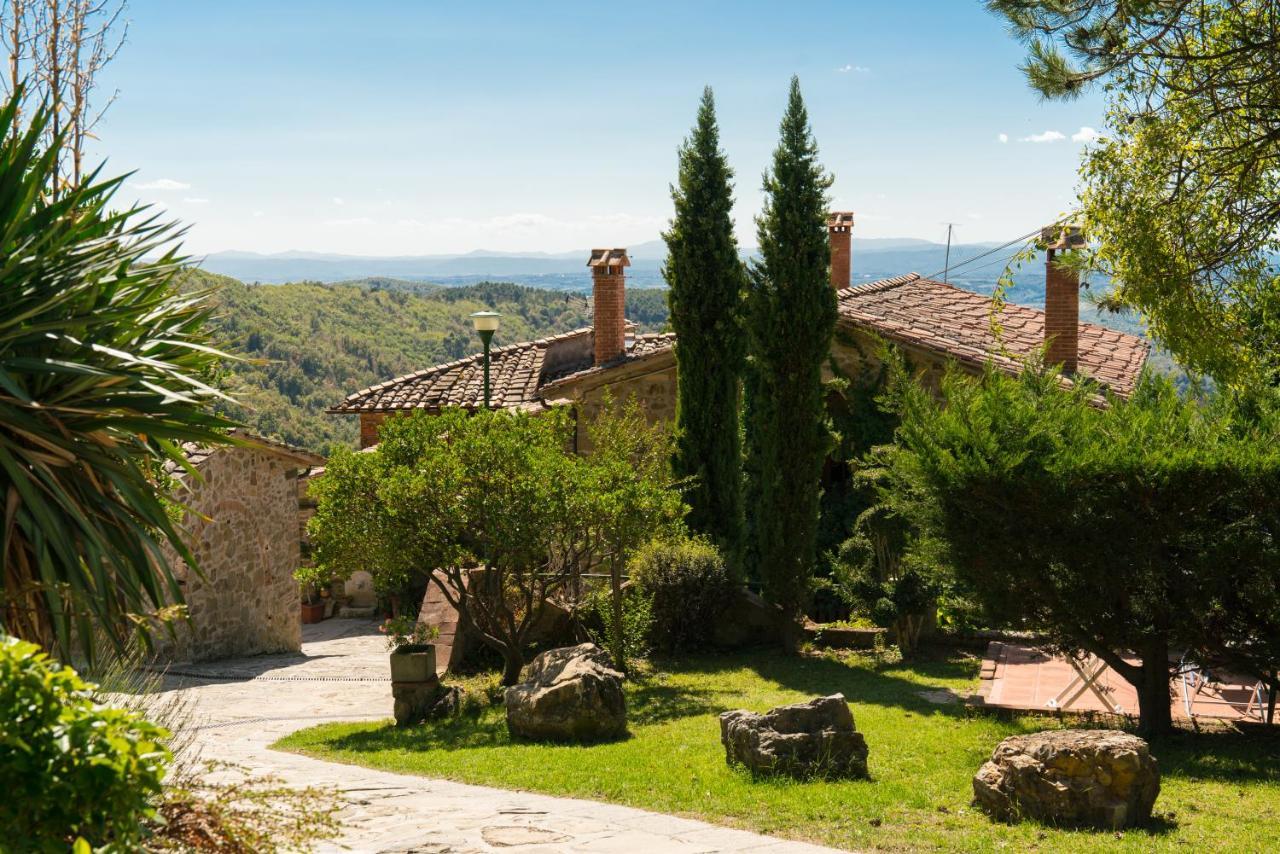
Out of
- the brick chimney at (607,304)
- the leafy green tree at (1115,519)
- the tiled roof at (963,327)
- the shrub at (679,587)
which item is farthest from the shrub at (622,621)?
the brick chimney at (607,304)

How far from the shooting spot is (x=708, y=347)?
58.1ft

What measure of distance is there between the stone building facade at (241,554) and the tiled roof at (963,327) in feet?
31.1

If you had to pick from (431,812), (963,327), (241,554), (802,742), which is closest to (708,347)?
(963,327)

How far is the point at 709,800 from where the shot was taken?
311 inches

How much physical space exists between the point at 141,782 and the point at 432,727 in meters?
8.46

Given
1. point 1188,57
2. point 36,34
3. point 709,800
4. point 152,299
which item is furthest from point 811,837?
point 36,34

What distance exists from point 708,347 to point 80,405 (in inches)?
483

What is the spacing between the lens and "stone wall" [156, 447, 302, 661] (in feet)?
53.7

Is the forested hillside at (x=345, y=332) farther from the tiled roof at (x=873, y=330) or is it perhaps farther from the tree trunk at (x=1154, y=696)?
the tree trunk at (x=1154, y=696)

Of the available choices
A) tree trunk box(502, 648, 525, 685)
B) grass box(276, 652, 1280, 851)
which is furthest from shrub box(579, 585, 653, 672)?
tree trunk box(502, 648, 525, 685)

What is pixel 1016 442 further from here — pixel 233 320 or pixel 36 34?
pixel 233 320

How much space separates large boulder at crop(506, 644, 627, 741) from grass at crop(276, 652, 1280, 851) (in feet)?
0.76

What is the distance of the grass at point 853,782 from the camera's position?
709 cm

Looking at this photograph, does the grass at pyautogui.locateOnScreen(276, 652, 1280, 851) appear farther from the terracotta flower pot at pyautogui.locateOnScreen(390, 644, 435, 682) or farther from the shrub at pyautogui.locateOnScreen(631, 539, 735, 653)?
the shrub at pyautogui.locateOnScreen(631, 539, 735, 653)
